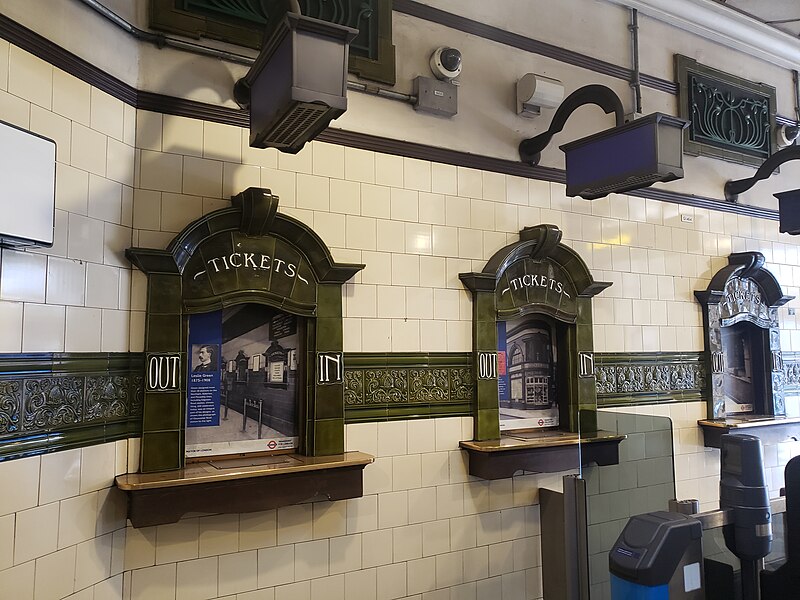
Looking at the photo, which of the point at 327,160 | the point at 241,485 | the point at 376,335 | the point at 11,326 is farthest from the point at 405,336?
the point at 11,326

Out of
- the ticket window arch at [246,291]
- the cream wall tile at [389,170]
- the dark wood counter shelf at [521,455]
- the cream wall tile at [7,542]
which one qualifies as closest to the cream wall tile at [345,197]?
the cream wall tile at [389,170]

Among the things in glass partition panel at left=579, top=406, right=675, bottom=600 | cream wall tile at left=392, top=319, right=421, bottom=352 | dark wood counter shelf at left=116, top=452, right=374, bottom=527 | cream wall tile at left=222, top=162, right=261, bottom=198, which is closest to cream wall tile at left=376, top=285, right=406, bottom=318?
cream wall tile at left=392, top=319, right=421, bottom=352

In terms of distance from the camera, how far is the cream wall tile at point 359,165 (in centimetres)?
372

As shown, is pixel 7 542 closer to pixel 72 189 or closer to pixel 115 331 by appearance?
pixel 115 331

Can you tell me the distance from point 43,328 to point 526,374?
9.74ft

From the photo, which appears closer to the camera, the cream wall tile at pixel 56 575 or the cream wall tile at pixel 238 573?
the cream wall tile at pixel 56 575

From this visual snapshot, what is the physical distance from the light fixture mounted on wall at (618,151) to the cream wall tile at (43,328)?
2907 millimetres

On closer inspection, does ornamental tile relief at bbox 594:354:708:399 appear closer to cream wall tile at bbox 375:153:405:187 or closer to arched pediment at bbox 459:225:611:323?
arched pediment at bbox 459:225:611:323

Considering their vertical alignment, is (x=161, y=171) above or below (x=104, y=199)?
above

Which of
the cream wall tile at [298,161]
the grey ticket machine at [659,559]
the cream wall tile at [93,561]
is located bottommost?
the cream wall tile at [93,561]

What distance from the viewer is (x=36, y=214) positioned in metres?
2.47

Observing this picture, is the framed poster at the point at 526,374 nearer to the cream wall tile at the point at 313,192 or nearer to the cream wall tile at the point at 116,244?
the cream wall tile at the point at 313,192

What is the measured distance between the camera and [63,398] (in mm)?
2672

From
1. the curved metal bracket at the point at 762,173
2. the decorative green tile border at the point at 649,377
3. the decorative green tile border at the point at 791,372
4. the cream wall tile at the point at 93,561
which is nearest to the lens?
the cream wall tile at the point at 93,561
